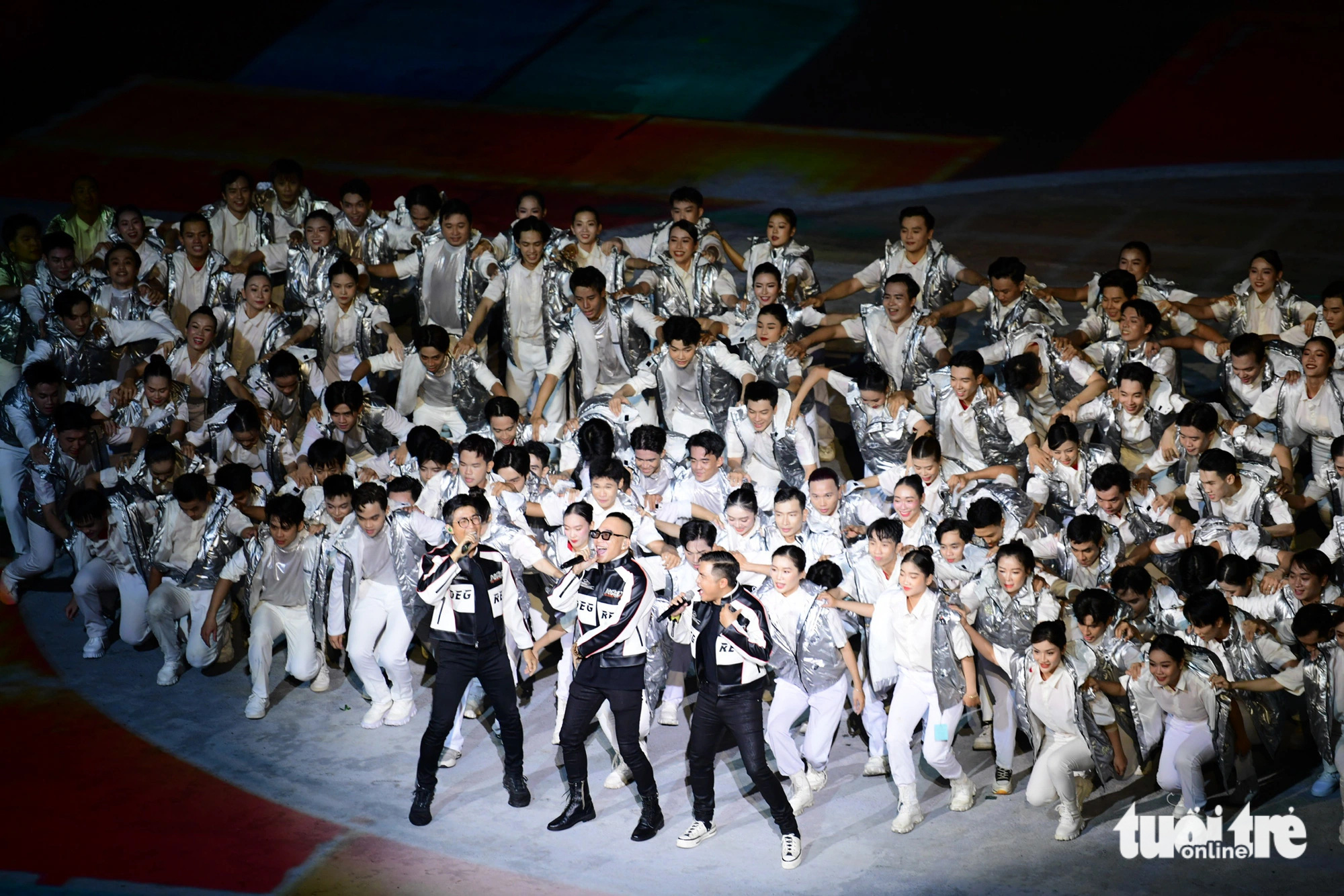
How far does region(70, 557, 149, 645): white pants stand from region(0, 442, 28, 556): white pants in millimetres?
1232

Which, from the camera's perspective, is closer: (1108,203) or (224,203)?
(224,203)

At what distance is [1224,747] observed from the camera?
7793mm

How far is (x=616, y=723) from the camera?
764 cm

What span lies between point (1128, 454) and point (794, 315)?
7.56 feet

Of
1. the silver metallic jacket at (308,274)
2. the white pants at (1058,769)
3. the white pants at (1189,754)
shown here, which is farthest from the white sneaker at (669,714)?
A: the silver metallic jacket at (308,274)

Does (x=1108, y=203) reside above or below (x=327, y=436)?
above

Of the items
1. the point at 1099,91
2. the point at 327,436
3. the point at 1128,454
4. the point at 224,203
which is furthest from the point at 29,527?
the point at 1099,91

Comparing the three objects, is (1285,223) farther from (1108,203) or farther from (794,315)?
(794,315)

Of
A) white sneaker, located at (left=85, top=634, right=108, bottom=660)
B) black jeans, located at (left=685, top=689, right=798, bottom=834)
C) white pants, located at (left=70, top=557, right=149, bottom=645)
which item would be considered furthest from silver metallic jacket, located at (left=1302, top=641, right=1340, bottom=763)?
white sneaker, located at (left=85, top=634, right=108, bottom=660)

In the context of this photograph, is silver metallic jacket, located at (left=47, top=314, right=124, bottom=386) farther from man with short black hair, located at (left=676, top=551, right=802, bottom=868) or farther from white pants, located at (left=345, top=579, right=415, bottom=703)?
man with short black hair, located at (left=676, top=551, right=802, bottom=868)

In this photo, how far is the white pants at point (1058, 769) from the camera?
7680 millimetres

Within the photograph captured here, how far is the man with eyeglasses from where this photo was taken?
7.71 meters

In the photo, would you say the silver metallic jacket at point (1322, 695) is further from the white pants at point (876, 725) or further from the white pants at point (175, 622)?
the white pants at point (175, 622)

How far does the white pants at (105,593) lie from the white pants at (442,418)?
2.03 meters
